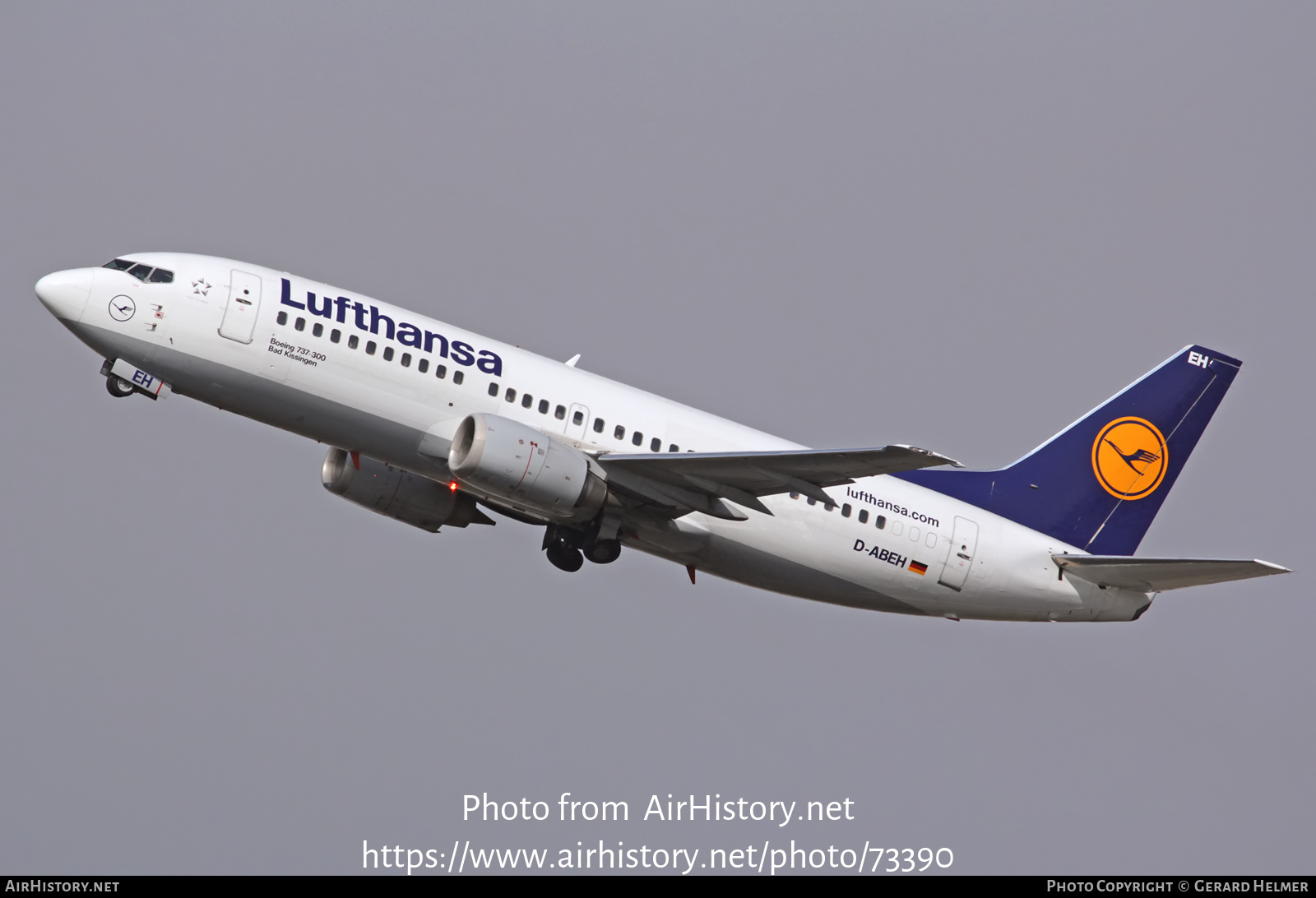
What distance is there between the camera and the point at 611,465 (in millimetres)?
32875

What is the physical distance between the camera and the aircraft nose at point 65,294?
102ft

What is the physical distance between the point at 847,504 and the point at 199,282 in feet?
49.8

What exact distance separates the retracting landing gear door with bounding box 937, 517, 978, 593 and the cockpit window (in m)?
18.7

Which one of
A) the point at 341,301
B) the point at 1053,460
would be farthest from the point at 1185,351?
the point at 341,301

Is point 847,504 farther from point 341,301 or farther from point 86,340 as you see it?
point 86,340

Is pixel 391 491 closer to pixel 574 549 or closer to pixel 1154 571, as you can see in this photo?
pixel 574 549

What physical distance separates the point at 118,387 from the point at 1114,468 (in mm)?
24525

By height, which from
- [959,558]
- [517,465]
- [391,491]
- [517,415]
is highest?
[959,558]

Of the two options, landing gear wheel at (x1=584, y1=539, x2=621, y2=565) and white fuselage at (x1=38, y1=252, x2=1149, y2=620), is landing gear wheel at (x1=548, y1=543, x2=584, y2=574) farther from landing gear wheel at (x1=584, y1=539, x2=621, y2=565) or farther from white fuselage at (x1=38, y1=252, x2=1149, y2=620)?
white fuselage at (x1=38, y1=252, x2=1149, y2=620)

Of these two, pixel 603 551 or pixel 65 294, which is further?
pixel 603 551

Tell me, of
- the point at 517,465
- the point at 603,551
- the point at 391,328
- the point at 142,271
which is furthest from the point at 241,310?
the point at 603,551

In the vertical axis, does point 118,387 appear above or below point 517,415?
below

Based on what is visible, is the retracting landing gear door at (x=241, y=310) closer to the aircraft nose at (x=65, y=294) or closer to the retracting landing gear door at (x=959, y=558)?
the aircraft nose at (x=65, y=294)

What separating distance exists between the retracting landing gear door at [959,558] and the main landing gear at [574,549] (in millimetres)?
7940
